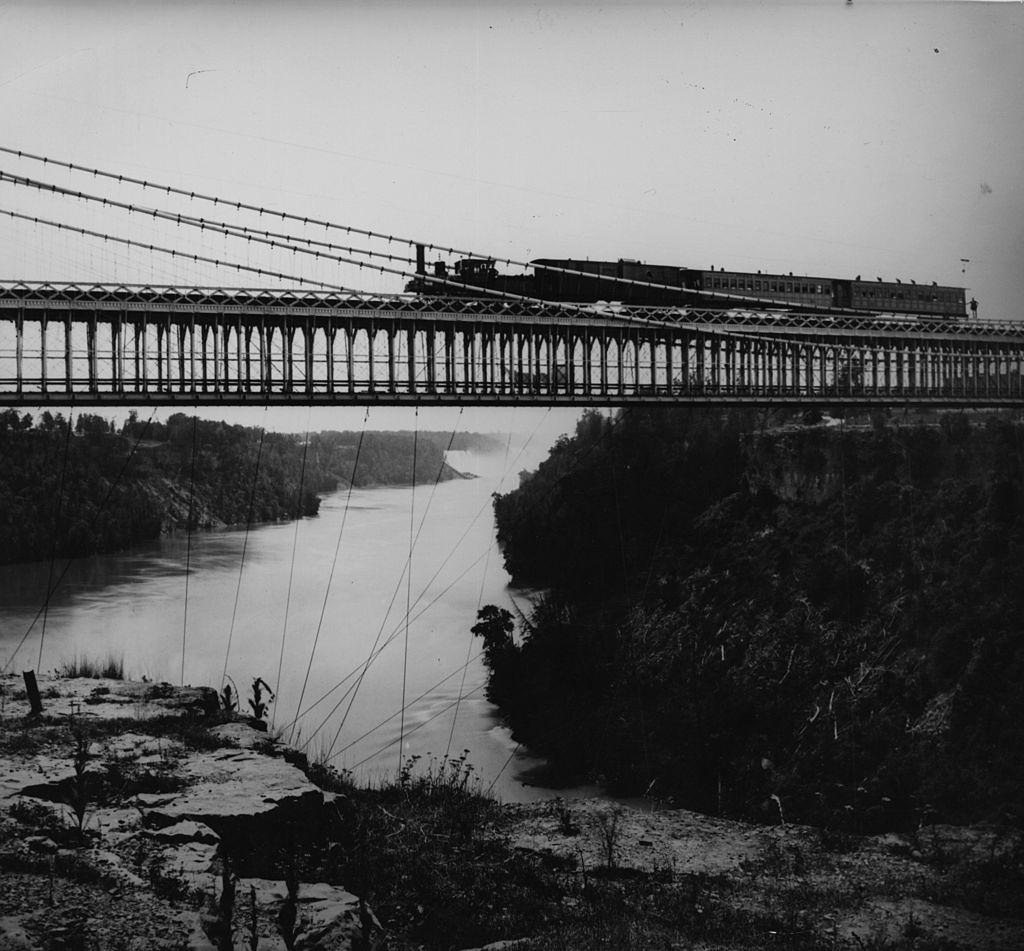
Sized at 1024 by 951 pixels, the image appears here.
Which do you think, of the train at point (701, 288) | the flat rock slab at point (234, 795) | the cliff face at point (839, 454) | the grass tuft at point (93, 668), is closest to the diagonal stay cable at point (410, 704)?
the grass tuft at point (93, 668)

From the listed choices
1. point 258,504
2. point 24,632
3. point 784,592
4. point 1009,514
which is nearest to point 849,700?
point 784,592

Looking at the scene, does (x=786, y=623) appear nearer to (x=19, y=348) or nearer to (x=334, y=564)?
(x=334, y=564)

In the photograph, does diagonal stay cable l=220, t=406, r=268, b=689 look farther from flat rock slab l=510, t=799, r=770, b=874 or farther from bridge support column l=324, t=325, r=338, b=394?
flat rock slab l=510, t=799, r=770, b=874

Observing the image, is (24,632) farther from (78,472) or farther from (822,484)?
(822,484)

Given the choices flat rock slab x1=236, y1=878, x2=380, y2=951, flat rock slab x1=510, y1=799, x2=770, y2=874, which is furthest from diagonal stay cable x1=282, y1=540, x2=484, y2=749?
flat rock slab x1=236, y1=878, x2=380, y2=951

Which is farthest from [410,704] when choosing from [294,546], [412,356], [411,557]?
[412,356]

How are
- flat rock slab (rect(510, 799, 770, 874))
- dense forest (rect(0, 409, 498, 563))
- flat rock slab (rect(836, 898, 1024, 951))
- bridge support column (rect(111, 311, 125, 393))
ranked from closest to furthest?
flat rock slab (rect(836, 898, 1024, 951)) → flat rock slab (rect(510, 799, 770, 874)) → bridge support column (rect(111, 311, 125, 393)) → dense forest (rect(0, 409, 498, 563))

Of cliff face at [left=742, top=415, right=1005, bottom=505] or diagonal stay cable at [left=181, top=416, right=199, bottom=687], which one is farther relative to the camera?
cliff face at [left=742, top=415, right=1005, bottom=505]
